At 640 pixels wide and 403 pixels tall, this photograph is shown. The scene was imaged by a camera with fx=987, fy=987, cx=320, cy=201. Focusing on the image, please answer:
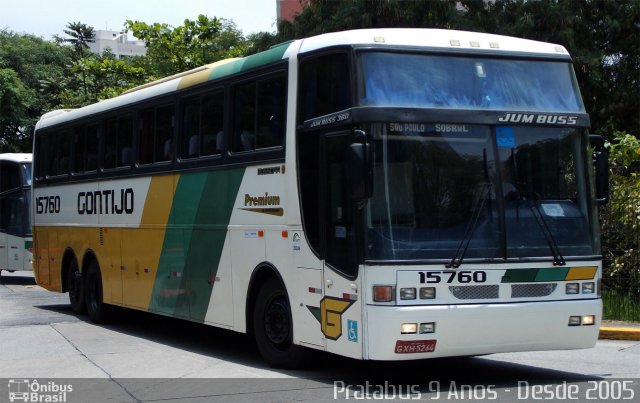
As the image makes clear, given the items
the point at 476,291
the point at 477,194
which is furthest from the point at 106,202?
the point at 476,291

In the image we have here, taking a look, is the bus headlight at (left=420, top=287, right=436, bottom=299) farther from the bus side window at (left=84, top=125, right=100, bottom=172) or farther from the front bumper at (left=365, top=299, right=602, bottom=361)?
the bus side window at (left=84, top=125, right=100, bottom=172)

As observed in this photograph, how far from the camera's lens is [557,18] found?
21734 millimetres

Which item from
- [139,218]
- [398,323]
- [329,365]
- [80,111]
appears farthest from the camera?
[80,111]

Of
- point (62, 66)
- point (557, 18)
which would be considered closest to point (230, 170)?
point (557, 18)

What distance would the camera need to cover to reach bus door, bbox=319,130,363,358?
9.33m

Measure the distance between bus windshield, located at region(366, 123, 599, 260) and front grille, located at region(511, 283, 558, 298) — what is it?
312mm

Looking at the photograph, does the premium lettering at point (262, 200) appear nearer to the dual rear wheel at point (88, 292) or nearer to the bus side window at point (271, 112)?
the bus side window at point (271, 112)

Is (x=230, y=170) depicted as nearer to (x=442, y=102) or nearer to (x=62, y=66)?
(x=442, y=102)

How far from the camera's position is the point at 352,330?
9.36 metres

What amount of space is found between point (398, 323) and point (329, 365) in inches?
97.4

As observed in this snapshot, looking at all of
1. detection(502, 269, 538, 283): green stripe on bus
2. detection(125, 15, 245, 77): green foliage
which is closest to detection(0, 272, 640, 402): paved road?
detection(502, 269, 538, 283): green stripe on bus

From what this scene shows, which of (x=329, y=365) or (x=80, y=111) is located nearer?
(x=329, y=365)

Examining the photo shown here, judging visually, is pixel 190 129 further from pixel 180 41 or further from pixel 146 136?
pixel 180 41

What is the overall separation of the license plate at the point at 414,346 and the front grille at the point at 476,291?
520 mm
